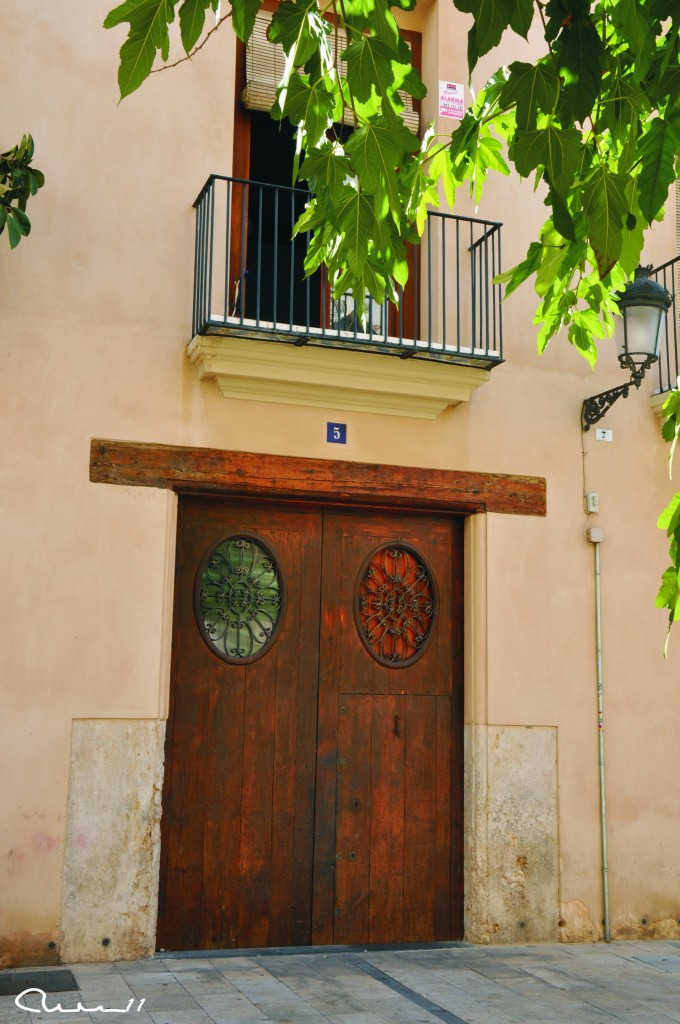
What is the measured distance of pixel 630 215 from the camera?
3.33m

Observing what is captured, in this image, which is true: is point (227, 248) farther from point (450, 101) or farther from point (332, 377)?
point (450, 101)

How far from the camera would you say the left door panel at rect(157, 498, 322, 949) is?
6.75m

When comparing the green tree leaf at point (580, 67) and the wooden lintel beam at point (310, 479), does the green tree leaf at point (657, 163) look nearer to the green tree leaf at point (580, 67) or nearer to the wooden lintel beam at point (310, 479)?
the green tree leaf at point (580, 67)

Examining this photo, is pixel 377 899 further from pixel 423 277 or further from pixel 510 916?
pixel 423 277

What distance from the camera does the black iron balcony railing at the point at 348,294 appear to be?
6.88 m

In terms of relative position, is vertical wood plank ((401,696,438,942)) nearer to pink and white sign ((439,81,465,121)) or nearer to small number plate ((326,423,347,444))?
small number plate ((326,423,347,444))

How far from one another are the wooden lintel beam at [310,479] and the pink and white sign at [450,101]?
258 centimetres

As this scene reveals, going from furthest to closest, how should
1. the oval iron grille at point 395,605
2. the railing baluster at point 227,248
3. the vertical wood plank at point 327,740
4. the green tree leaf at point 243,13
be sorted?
1. the oval iron grille at point 395,605
2. the vertical wood plank at point 327,740
3. the railing baluster at point 227,248
4. the green tree leaf at point 243,13

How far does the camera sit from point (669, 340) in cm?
826

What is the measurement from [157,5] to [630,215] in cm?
151

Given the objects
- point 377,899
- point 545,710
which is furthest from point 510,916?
point 545,710

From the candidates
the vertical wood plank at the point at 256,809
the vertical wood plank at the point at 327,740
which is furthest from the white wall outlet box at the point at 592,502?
the vertical wood plank at the point at 256,809

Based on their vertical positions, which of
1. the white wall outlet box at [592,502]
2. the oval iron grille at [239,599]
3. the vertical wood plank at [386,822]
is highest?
the white wall outlet box at [592,502]

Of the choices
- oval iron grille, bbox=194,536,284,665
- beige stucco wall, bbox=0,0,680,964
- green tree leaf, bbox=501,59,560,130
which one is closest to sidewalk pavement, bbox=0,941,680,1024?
beige stucco wall, bbox=0,0,680,964
